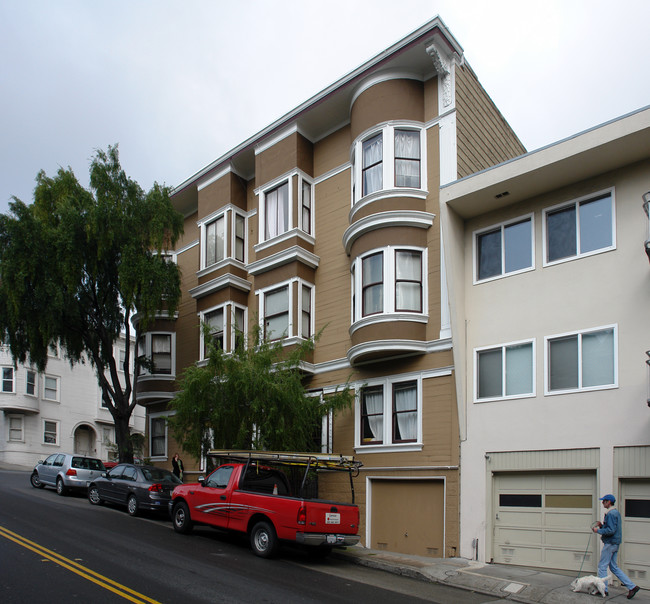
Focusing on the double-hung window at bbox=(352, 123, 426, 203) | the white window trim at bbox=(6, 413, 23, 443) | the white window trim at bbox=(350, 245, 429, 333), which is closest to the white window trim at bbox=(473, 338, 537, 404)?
the white window trim at bbox=(350, 245, 429, 333)

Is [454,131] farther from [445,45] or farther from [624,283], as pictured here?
[624,283]

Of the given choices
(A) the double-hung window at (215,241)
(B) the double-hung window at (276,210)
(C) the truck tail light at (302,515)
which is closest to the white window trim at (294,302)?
(B) the double-hung window at (276,210)

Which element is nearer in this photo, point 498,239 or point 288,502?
point 288,502

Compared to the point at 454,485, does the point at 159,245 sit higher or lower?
higher

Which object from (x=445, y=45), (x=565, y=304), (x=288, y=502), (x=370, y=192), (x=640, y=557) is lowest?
(x=640, y=557)

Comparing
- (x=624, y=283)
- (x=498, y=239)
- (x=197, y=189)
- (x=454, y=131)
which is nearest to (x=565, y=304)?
(x=624, y=283)

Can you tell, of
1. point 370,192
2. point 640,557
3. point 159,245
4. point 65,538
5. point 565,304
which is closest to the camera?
point 640,557

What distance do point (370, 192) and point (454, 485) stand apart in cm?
834

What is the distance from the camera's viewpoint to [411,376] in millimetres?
17344

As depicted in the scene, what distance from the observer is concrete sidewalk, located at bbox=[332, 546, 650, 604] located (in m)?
11.7

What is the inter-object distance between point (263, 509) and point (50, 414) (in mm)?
35517

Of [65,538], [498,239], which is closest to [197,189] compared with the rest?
[498,239]

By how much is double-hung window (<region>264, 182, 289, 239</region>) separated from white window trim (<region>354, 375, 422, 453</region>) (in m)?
6.17

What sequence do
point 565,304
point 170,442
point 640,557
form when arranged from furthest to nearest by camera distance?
point 170,442, point 565,304, point 640,557
